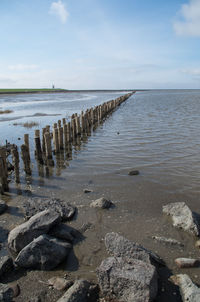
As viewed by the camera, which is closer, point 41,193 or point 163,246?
point 163,246

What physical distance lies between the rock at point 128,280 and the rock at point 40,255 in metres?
1.10

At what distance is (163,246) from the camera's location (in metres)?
4.89

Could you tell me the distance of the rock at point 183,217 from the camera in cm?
526

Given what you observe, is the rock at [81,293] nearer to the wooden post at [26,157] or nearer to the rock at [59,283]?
the rock at [59,283]

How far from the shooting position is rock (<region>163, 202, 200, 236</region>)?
526cm

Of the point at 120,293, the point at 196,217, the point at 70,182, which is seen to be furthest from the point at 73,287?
the point at 70,182

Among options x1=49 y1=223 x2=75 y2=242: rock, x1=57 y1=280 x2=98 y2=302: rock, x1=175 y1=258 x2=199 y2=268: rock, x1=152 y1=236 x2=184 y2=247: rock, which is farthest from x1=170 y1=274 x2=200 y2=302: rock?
x1=49 y1=223 x2=75 y2=242: rock

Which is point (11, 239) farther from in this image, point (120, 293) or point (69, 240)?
point (120, 293)

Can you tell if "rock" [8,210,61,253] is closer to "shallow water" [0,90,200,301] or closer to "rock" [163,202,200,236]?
"shallow water" [0,90,200,301]

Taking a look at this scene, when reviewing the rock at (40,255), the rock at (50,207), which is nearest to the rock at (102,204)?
the rock at (50,207)

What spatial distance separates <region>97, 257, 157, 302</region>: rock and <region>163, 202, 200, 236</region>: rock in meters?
2.01

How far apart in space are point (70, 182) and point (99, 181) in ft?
3.53

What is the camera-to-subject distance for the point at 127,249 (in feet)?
14.2

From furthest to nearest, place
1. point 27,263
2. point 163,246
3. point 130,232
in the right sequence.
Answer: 1. point 130,232
2. point 163,246
3. point 27,263
